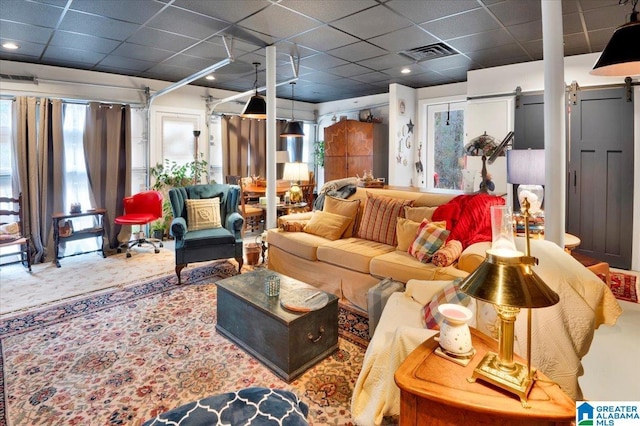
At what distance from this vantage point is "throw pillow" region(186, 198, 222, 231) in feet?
14.3

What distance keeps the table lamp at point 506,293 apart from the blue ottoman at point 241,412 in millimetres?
679

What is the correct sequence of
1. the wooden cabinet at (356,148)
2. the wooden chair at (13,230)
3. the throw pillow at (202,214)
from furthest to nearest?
the wooden cabinet at (356,148) < the throw pillow at (202,214) < the wooden chair at (13,230)

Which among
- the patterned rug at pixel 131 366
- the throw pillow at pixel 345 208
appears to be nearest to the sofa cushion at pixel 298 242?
the throw pillow at pixel 345 208

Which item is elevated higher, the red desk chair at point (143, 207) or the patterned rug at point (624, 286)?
the red desk chair at point (143, 207)

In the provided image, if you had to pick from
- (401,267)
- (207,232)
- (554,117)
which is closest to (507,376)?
Result: (401,267)

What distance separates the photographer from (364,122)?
280 inches

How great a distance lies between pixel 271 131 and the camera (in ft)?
14.1

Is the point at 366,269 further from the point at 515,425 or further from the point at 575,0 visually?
the point at 575,0

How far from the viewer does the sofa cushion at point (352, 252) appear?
317cm

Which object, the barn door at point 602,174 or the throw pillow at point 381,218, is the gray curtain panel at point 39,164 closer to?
the throw pillow at point 381,218

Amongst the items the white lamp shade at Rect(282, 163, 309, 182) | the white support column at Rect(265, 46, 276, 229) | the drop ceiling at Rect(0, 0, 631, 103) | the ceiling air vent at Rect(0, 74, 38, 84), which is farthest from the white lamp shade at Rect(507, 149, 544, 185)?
the ceiling air vent at Rect(0, 74, 38, 84)

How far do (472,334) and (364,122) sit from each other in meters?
6.06

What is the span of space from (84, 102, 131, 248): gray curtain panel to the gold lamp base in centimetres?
569

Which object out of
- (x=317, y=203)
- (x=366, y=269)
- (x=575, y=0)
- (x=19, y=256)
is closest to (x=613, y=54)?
(x=575, y=0)
